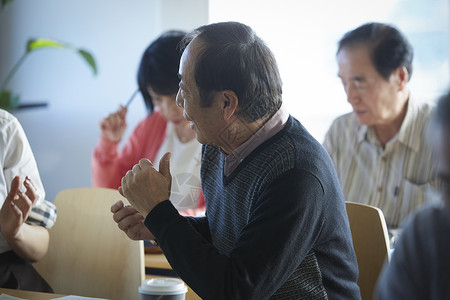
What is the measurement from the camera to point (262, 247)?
36.6 inches

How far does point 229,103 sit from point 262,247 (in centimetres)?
27

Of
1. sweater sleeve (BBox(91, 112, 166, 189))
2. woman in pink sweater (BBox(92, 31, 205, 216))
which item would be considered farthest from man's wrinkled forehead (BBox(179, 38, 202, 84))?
sweater sleeve (BBox(91, 112, 166, 189))

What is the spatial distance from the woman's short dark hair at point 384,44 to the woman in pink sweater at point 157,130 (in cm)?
65

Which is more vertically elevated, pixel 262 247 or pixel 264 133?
pixel 264 133

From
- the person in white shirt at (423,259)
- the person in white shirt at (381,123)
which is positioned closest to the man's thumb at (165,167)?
the person in white shirt at (423,259)

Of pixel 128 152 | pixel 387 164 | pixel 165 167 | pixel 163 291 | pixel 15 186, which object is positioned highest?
pixel 165 167

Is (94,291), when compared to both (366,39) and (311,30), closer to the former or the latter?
(366,39)

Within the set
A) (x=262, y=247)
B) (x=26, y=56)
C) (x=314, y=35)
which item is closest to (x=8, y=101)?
(x=26, y=56)

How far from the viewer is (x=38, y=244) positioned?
1.52 m

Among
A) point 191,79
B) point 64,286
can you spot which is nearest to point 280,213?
point 191,79

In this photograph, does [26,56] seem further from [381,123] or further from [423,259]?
[423,259]

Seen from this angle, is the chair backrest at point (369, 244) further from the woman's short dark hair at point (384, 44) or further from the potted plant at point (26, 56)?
the potted plant at point (26, 56)

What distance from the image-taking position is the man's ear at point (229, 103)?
104 cm

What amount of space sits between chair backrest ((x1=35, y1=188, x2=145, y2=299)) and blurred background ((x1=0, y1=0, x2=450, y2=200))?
121 cm
